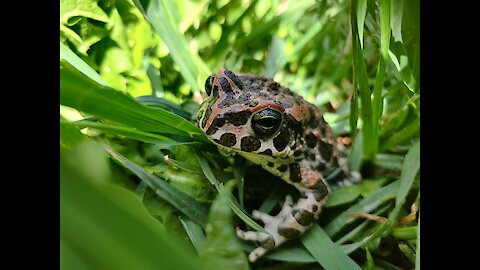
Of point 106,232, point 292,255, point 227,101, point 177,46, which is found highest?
point 177,46

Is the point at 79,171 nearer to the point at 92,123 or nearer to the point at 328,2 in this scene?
the point at 92,123

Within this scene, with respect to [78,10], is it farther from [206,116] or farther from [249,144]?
[249,144]

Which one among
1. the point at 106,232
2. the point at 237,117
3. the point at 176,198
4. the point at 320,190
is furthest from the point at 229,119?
the point at 106,232

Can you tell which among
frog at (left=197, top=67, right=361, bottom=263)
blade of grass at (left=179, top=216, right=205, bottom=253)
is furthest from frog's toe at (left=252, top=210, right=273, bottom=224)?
blade of grass at (left=179, top=216, right=205, bottom=253)

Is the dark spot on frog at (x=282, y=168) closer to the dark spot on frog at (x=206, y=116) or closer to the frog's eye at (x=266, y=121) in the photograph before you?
the frog's eye at (x=266, y=121)

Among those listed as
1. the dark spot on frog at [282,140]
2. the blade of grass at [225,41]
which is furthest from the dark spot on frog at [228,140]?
the blade of grass at [225,41]

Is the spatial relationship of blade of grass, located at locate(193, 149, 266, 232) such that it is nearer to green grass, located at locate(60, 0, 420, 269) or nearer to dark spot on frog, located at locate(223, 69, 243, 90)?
green grass, located at locate(60, 0, 420, 269)
